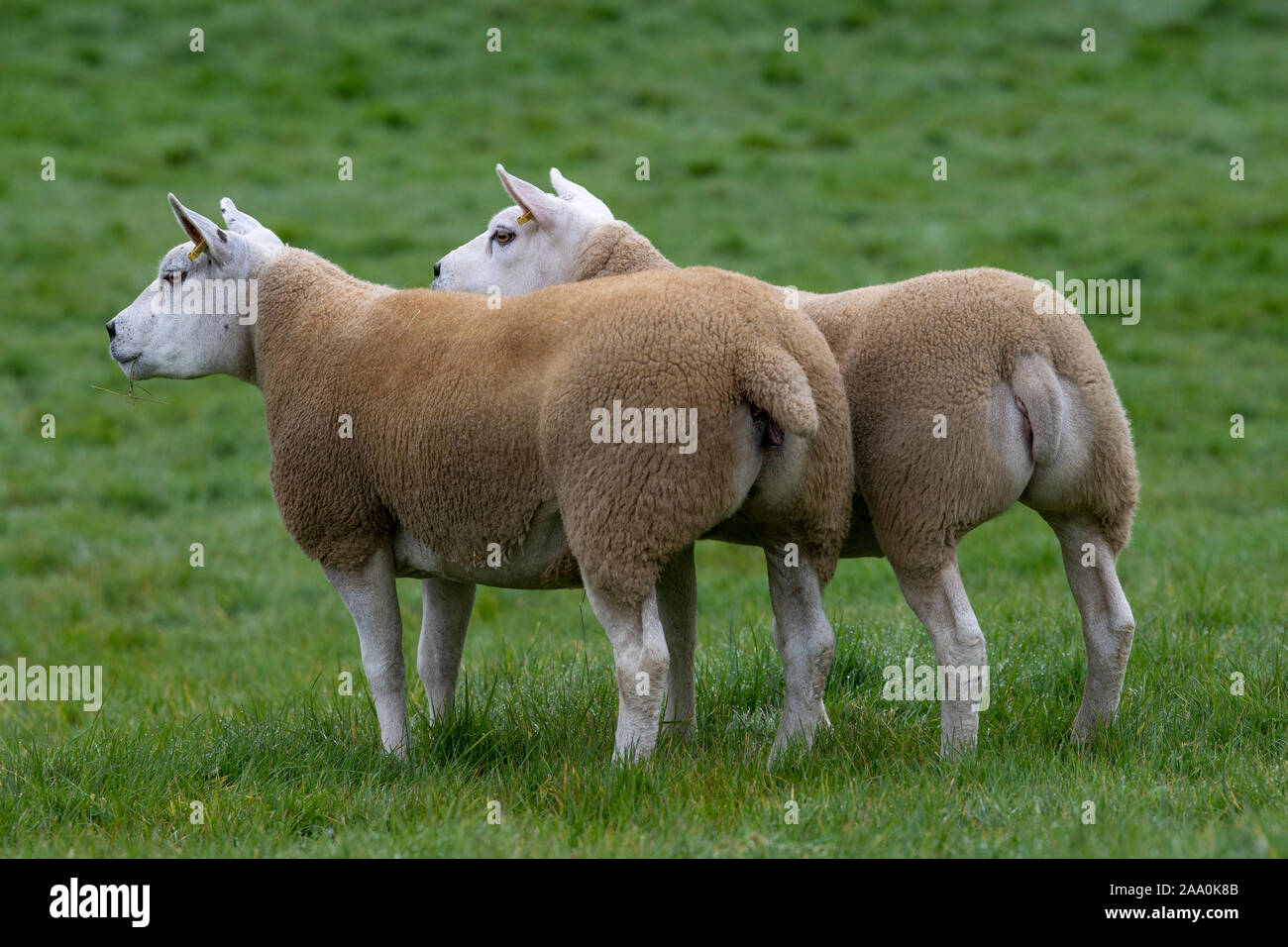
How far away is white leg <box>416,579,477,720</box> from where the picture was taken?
523 centimetres

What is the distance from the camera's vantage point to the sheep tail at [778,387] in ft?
13.3

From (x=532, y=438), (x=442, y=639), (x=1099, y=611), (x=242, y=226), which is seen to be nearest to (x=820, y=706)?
(x=1099, y=611)

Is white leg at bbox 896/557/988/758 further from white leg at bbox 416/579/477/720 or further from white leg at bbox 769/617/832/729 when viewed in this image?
white leg at bbox 416/579/477/720

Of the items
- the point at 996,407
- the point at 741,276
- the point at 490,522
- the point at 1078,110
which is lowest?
the point at 490,522

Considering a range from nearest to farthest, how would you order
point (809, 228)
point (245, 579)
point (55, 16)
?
point (245, 579) → point (809, 228) → point (55, 16)

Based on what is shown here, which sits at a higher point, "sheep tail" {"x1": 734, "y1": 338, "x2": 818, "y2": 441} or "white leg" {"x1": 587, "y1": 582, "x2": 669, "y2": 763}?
"sheep tail" {"x1": 734, "y1": 338, "x2": 818, "y2": 441}

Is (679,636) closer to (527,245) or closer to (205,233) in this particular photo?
(527,245)

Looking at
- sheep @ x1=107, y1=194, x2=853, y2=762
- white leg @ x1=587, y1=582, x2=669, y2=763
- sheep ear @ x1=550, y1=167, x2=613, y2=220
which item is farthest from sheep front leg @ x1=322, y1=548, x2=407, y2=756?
sheep ear @ x1=550, y1=167, x2=613, y2=220

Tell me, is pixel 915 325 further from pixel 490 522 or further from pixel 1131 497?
pixel 490 522

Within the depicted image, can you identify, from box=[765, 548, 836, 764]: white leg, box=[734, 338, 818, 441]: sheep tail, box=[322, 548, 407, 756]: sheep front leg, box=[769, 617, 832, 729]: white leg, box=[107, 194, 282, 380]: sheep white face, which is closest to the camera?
box=[734, 338, 818, 441]: sheep tail
